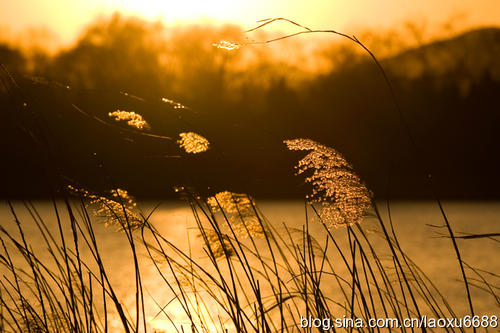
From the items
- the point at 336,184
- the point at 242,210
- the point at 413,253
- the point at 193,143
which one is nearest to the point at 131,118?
the point at 193,143

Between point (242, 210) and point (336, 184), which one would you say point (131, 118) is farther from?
point (336, 184)

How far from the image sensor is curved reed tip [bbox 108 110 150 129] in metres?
1.59

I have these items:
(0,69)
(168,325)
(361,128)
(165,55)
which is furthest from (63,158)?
(361,128)

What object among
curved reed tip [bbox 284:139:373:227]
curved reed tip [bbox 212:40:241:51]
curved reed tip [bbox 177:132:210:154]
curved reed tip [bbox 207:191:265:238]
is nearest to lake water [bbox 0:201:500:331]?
curved reed tip [bbox 207:191:265:238]

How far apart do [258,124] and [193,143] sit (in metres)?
0.21

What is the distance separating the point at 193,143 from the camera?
1.67m

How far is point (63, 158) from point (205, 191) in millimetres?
406

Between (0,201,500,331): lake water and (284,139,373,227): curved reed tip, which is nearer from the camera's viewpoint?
(284,139,373,227): curved reed tip

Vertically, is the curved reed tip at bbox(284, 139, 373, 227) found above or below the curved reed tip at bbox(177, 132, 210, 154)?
below

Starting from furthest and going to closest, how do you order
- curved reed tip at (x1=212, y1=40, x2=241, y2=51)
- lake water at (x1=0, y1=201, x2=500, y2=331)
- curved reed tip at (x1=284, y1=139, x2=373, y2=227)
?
lake water at (x1=0, y1=201, x2=500, y2=331), curved reed tip at (x1=284, y1=139, x2=373, y2=227), curved reed tip at (x1=212, y1=40, x2=241, y2=51)

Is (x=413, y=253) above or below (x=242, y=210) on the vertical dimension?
below

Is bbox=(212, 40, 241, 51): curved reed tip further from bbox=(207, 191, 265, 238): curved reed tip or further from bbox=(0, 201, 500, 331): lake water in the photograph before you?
bbox=(0, 201, 500, 331): lake water

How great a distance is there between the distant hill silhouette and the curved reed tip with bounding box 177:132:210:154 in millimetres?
18

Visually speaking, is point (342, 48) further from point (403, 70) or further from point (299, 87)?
point (403, 70)
